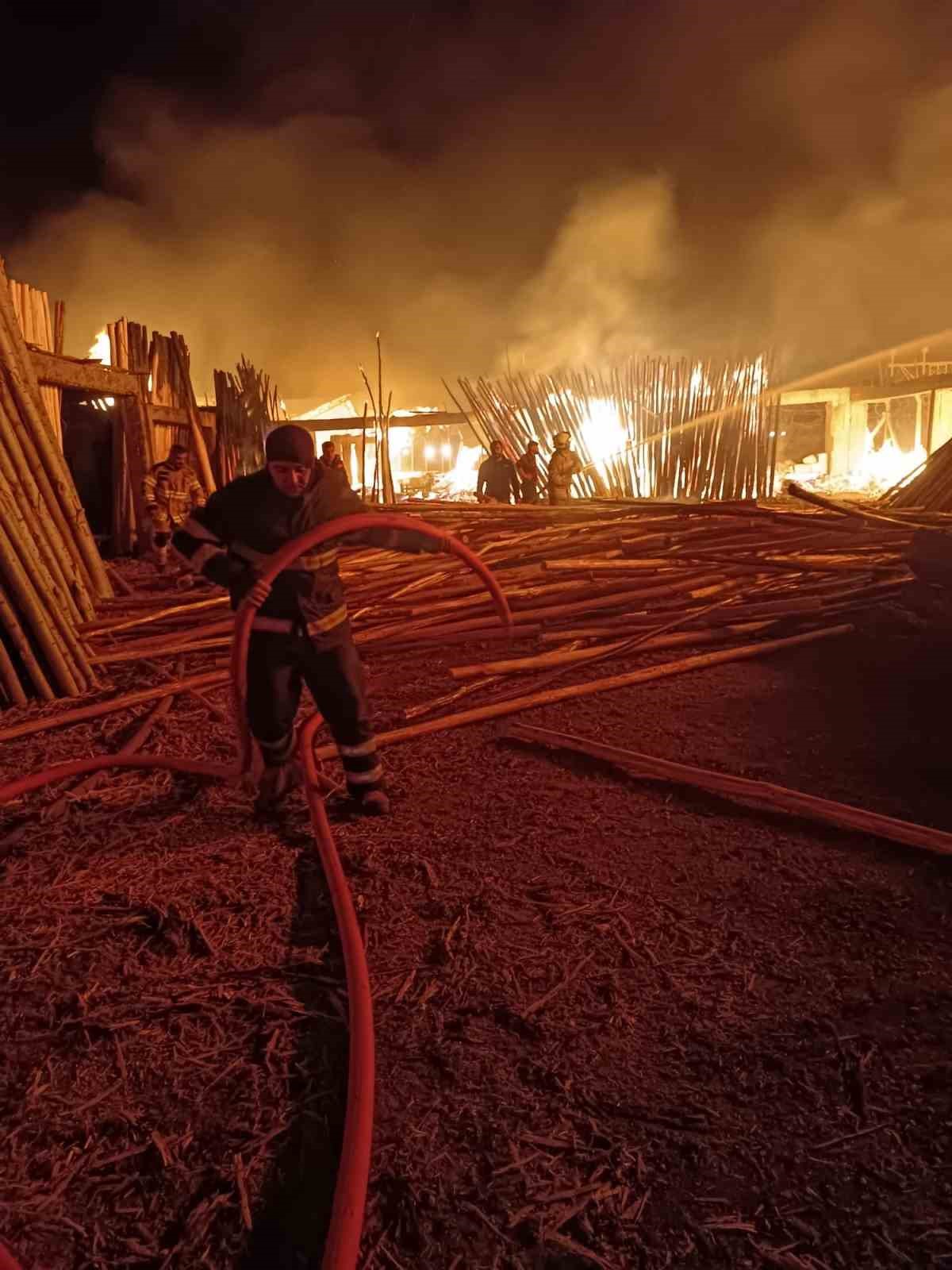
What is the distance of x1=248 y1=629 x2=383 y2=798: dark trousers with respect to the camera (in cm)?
366

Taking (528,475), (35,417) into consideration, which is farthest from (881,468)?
(35,417)

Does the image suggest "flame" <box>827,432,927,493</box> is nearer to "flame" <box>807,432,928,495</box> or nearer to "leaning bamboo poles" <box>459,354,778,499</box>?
"flame" <box>807,432,928,495</box>

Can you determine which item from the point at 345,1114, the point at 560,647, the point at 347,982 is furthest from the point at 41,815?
the point at 560,647

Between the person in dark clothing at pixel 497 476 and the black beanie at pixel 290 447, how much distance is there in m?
8.62

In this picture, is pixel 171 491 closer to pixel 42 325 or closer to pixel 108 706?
pixel 42 325

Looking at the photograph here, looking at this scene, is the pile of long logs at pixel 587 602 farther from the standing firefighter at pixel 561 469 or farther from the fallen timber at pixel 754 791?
the standing firefighter at pixel 561 469

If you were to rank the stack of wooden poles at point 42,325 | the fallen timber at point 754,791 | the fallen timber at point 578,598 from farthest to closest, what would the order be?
1. the stack of wooden poles at point 42,325
2. the fallen timber at point 578,598
3. the fallen timber at point 754,791

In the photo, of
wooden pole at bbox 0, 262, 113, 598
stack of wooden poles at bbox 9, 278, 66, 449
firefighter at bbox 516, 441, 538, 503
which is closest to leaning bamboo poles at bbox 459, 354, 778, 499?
firefighter at bbox 516, 441, 538, 503

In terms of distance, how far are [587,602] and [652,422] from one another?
266 inches

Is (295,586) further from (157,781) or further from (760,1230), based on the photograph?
(760,1230)

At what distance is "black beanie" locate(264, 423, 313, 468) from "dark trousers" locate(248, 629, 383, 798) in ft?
2.64

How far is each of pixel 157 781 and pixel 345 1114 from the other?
2760 millimetres

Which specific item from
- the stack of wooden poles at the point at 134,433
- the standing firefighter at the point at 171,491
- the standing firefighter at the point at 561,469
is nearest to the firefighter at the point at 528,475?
the standing firefighter at the point at 561,469

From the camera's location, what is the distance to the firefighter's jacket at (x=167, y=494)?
8.80 m
